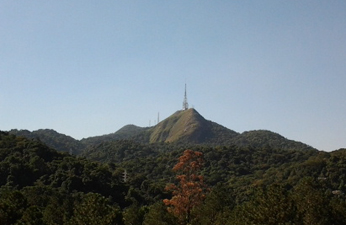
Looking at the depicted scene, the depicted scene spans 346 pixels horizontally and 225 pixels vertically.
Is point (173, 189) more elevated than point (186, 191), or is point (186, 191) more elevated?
point (173, 189)

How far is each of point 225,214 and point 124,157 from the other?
455 ft

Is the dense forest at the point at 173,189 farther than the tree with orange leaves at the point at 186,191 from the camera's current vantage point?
No

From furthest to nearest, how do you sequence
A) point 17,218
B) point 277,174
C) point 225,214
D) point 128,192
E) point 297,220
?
point 277,174 < point 128,192 < point 225,214 < point 297,220 < point 17,218

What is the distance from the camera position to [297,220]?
1781 inches

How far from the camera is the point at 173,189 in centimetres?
5281

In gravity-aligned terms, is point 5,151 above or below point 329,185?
above

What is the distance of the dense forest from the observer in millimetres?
41844

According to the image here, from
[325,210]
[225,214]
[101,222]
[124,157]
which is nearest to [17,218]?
[101,222]

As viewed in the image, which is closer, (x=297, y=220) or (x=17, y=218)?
(x=17, y=218)

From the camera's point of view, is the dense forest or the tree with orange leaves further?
the tree with orange leaves

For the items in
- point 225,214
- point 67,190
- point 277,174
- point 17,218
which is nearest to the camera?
point 17,218

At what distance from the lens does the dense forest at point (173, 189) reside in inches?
1647

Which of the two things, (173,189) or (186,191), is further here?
(173,189)

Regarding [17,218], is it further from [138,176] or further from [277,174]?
[277,174]
